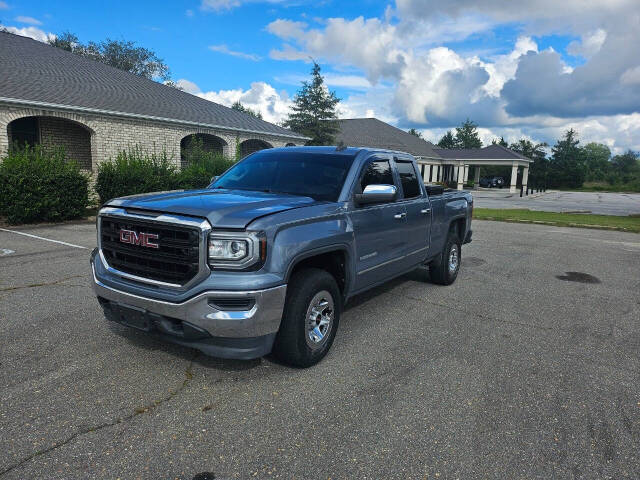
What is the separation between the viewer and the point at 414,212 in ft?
18.2

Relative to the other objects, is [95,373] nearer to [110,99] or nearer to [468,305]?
[468,305]

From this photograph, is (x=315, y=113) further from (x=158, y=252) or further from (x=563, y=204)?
(x=158, y=252)

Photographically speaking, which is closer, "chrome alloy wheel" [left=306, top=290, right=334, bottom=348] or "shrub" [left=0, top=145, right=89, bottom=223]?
"chrome alloy wheel" [left=306, top=290, right=334, bottom=348]

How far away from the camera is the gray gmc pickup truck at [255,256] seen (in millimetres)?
3221

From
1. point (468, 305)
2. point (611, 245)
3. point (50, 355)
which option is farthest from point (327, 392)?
point (611, 245)

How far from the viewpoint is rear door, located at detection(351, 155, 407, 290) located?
4402 millimetres

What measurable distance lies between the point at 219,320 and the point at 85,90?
61.3 feet

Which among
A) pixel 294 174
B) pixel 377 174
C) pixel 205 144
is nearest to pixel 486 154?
pixel 205 144

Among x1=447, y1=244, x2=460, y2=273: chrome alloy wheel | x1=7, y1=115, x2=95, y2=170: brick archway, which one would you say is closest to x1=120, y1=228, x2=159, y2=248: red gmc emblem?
x1=447, y1=244, x2=460, y2=273: chrome alloy wheel

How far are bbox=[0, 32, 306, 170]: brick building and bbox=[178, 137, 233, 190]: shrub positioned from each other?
116 centimetres

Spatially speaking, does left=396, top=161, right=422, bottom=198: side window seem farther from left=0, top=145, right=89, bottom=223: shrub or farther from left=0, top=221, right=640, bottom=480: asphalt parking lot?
left=0, top=145, right=89, bottom=223: shrub

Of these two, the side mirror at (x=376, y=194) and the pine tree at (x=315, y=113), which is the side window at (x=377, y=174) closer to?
the side mirror at (x=376, y=194)

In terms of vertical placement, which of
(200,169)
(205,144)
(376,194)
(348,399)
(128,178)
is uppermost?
(205,144)

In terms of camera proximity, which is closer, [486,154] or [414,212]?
[414,212]
